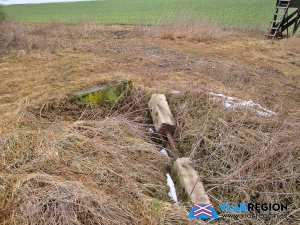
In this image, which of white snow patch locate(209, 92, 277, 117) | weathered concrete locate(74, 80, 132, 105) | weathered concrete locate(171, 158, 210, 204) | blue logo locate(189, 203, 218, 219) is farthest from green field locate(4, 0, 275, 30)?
blue logo locate(189, 203, 218, 219)

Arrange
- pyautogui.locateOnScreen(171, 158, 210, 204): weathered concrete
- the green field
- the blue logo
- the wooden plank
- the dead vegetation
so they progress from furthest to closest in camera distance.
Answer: the green field < the wooden plank < pyautogui.locateOnScreen(171, 158, 210, 204): weathered concrete < the blue logo < the dead vegetation

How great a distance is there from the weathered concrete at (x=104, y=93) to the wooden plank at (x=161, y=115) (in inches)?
22.3

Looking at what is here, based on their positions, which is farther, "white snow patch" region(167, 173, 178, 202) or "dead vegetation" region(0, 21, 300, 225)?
"white snow patch" region(167, 173, 178, 202)

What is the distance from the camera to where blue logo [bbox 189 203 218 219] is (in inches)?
86.5

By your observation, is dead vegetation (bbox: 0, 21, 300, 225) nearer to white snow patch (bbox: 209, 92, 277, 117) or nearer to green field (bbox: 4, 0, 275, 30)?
white snow patch (bbox: 209, 92, 277, 117)

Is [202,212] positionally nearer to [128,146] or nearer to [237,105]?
[128,146]

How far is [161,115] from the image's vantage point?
358 centimetres

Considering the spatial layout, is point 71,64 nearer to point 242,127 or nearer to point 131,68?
point 131,68

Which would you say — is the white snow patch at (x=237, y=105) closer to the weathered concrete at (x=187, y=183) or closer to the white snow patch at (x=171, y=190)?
the weathered concrete at (x=187, y=183)

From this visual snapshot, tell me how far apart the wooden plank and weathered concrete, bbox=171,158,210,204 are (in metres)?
0.73

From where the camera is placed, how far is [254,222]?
225cm

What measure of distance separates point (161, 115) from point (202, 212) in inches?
65.1

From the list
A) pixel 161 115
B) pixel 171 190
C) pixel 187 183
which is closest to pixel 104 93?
pixel 161 115

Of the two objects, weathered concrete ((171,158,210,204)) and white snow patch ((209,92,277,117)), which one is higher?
white snow patch ((209,92,277,117))
